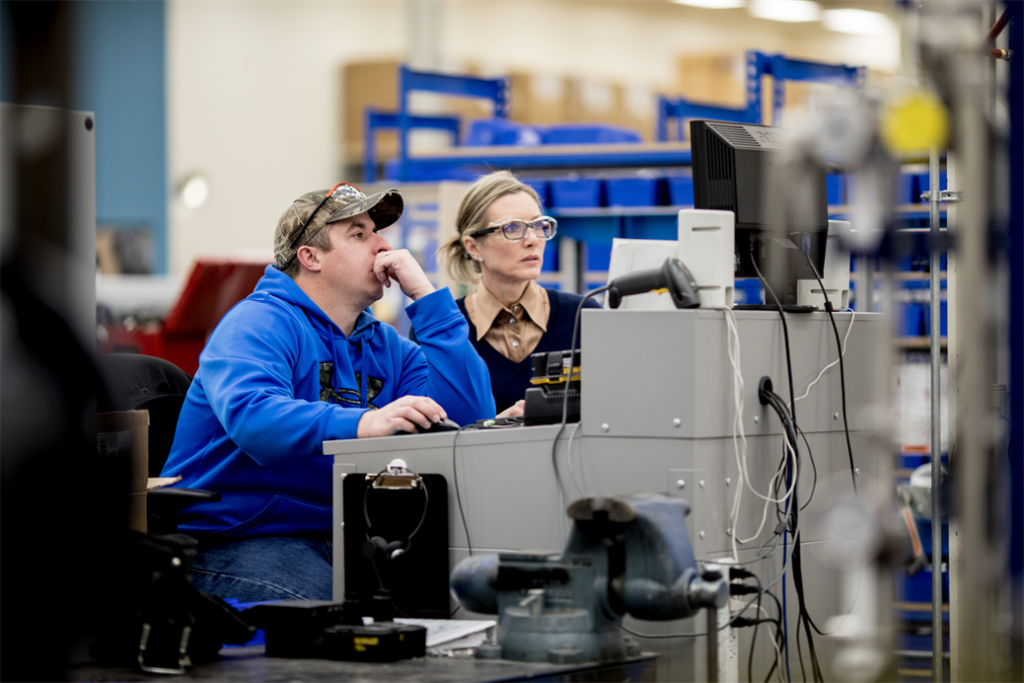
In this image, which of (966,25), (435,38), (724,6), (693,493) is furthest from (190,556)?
(724,6)

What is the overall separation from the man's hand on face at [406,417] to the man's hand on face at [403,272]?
517mm

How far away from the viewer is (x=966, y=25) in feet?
3.78

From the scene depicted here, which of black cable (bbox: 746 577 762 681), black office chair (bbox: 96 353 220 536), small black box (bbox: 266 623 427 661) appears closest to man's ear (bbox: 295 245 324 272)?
black office chair (bbox: 96 353 220 536)

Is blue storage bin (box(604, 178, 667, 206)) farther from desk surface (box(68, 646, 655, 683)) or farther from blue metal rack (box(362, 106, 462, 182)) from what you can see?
desk surface (box(68, 646, 655, 683))

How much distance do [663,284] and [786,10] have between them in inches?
449

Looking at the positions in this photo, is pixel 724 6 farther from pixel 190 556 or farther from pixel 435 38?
pixel 190 556

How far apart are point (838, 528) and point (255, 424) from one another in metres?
1.35

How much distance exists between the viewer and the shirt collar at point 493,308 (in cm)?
329

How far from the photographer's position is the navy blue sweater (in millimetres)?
3186

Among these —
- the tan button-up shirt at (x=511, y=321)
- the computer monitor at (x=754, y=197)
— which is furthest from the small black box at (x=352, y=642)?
the tan button-up shirt at (x=511, y=321)

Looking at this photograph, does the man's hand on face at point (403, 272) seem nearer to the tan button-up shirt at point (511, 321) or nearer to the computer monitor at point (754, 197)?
the tan button-up shirt at point (511, 321)

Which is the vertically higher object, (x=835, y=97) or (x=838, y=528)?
(x=835, y=97)

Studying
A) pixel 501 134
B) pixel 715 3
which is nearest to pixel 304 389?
pixel 501 134

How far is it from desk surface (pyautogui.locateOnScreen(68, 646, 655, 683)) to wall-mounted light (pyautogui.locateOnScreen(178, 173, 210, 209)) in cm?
871
